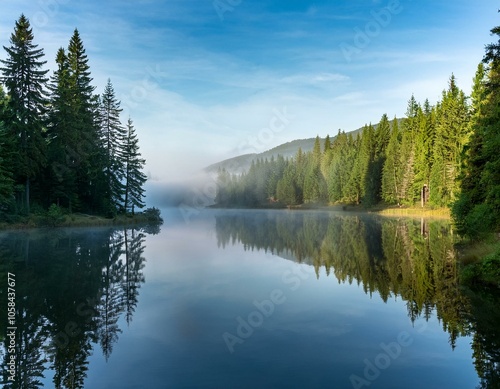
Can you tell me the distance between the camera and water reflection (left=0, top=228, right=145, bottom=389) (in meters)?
9.07

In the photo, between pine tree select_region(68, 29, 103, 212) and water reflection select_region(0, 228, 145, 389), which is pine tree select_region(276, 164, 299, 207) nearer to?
pine tree select_region(68, 29, 103, 212)

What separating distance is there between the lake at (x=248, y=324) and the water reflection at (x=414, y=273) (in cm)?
7

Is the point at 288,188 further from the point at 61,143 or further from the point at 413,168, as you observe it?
the point at 61,143

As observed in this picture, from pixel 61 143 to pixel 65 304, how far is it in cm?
4059

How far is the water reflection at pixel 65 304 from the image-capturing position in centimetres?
907

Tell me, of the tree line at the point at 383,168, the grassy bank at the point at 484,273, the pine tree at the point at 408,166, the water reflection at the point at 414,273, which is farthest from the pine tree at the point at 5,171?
the pine tree at the point at 408,166

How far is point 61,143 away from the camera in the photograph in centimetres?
4962

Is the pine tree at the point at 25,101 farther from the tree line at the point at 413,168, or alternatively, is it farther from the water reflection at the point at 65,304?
the tree line at the point at 413,168

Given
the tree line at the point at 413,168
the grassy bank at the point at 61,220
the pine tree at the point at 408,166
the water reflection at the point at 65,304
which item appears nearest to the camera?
the water reflection at the point at 65,304

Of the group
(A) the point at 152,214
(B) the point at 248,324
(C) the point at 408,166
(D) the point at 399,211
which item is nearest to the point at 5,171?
(A) the point at 152,214

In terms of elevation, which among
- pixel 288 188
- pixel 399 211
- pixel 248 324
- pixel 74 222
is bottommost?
pixel 248 324

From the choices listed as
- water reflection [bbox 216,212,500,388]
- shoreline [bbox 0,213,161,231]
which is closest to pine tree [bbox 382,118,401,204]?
water reflection [bbox 216,212,500,388]

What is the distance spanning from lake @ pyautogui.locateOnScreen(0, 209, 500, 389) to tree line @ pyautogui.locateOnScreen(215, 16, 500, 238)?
649cm

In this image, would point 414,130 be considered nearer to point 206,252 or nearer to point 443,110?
point 443,110
